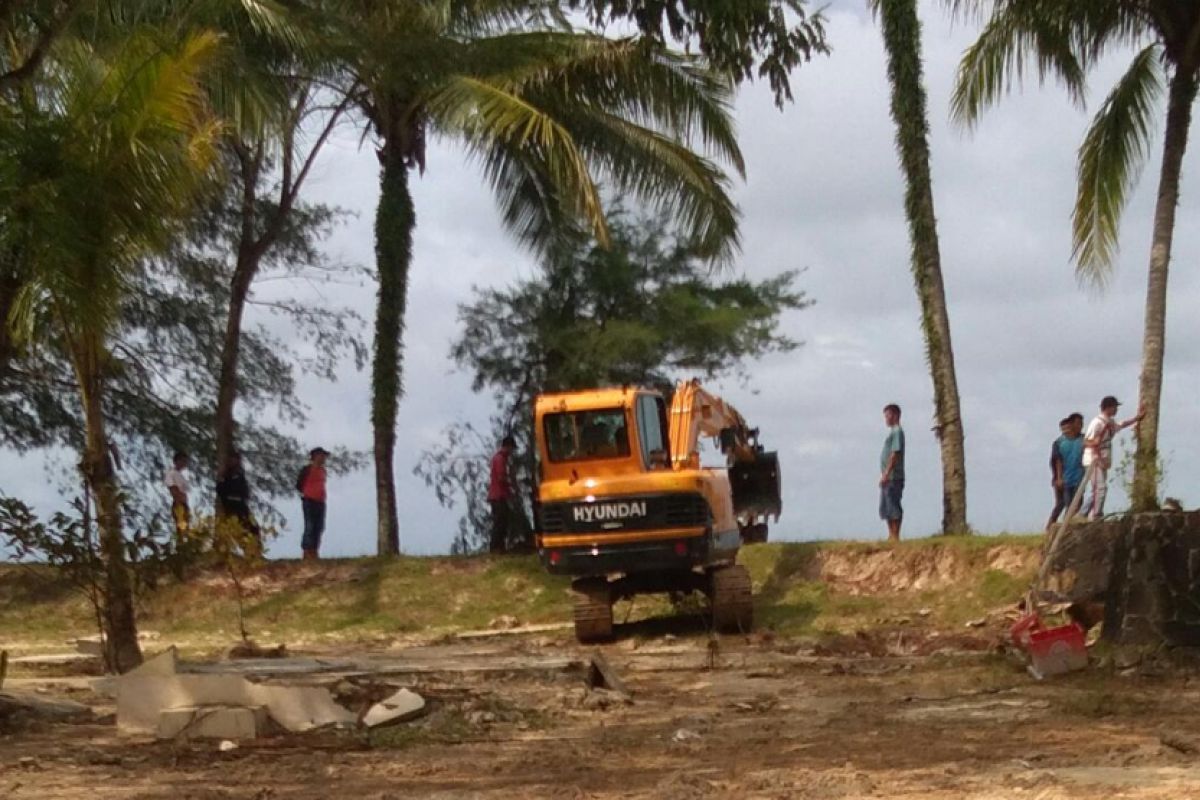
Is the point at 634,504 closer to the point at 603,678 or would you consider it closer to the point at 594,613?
the point at 594,613

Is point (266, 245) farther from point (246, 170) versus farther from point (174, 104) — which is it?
point (174, 104)

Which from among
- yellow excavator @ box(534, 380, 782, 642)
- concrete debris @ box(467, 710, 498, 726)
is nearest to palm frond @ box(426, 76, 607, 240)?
yellow excavator @ box(534, 380, 782, 642)

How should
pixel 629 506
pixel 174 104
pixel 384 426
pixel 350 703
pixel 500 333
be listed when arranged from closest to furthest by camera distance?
1. pixel 350 703
2. pixel 174 104
3. pixel 629 506
4. pixel 384 426
5. pixel 500 333

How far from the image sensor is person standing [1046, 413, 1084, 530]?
1839 cm

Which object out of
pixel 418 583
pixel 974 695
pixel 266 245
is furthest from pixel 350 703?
pixel 266 245

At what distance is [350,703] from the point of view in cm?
1190

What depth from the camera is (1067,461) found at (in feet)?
60.7

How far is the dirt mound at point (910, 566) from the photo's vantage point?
18.7m

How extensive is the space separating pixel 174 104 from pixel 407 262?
35.3 feet

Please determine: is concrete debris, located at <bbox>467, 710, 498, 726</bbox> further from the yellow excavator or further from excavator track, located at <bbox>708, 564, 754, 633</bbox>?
excavator track, located at <bbox>708, 564, 754, 633</bbox>

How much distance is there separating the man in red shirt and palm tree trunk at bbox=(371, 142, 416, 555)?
1.55 m

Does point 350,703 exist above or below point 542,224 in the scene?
below

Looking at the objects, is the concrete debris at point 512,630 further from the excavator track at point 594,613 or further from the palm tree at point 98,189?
the palm tree at point 98,189

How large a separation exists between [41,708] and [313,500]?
11294 millimetres
